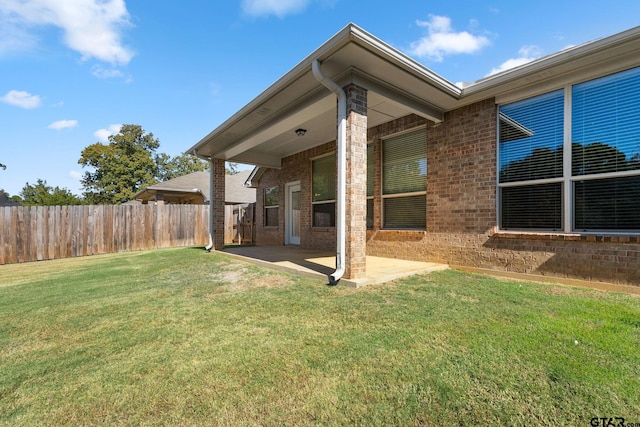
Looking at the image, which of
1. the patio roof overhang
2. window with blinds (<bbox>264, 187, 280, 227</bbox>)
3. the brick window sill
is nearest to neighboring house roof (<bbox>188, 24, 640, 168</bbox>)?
the patio roof overhang

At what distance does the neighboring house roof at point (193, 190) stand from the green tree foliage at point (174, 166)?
23.3m

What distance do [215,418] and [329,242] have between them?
6.83 meters

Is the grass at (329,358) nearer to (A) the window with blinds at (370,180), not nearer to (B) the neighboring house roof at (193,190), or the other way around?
(A) the window with blinds at (370,180)

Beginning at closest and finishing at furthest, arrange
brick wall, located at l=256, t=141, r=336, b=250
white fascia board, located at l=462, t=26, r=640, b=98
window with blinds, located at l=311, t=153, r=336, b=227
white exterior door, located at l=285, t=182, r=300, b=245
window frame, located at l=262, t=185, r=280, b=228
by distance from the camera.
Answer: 1. white fascia board, located at l=462, t=26, r=640, b=98
2. window with blinds, located at l=311, t=153, r=336, b=227
3. brick wall, located at l=256, t=141, r=336, b=250
4. white exterior door, located at l=285, t=182, r=300, b=245
5. window frame, located at l=262, t=185, r=280, b=228

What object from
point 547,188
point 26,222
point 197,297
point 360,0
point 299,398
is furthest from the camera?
point 26,222

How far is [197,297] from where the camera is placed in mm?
4121

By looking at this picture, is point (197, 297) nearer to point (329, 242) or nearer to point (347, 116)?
point (347, 116)

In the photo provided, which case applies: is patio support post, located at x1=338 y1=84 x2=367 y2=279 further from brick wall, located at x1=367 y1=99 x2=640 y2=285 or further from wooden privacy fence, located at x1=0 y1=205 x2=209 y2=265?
wooden privacy fence, located at x1=0 y1=205 x2=209 y2=265

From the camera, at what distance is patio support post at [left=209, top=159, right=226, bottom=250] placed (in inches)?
360

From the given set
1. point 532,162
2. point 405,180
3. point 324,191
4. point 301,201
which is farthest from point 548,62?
point 301,201

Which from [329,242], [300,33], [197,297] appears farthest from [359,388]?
[300,33]

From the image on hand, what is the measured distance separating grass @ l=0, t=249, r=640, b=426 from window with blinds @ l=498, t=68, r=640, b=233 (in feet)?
4.09

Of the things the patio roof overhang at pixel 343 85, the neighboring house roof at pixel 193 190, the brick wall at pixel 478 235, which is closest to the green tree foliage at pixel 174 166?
the neighboring house roof at pixel 193 190

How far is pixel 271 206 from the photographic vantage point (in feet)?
37.9
